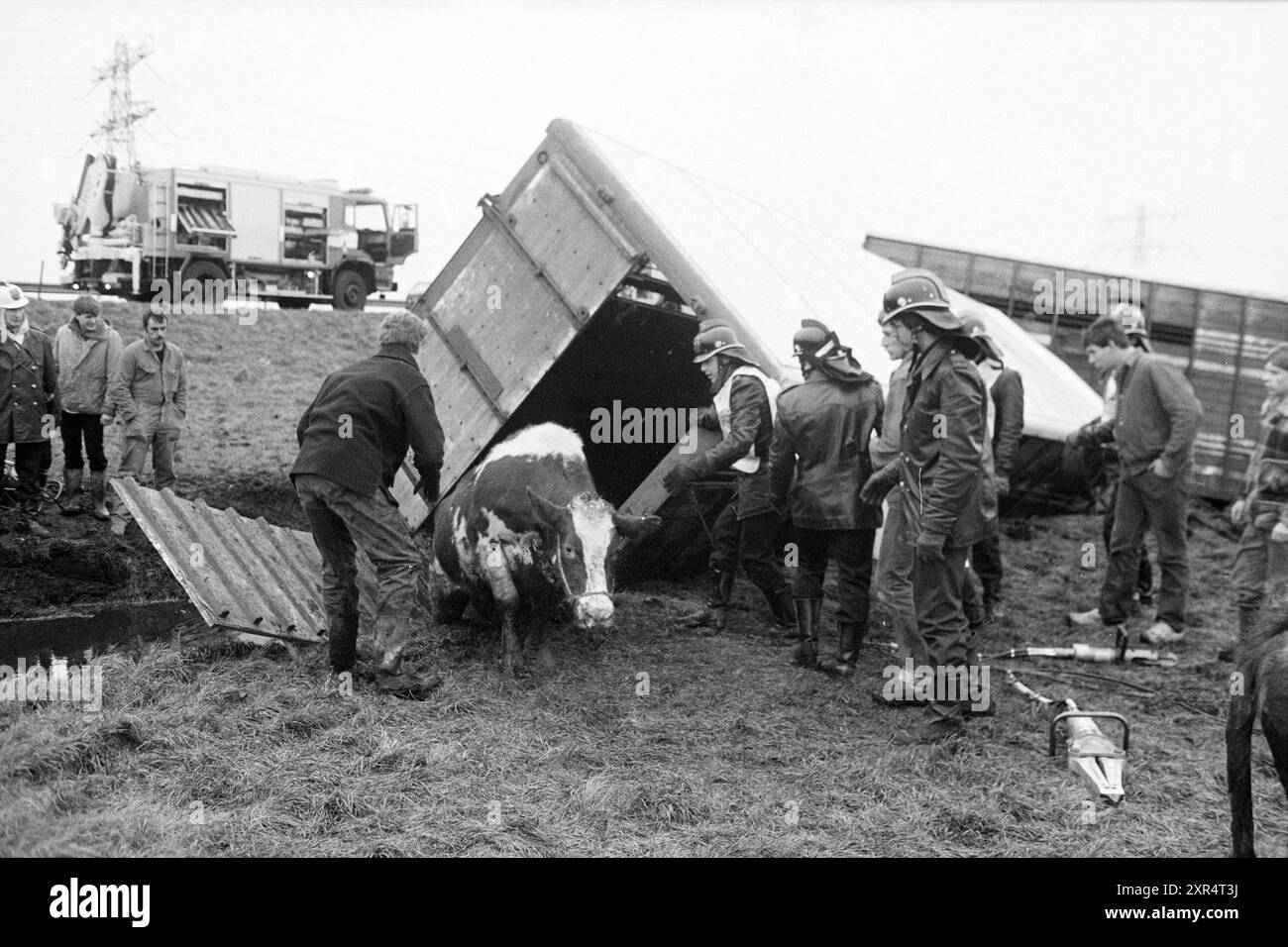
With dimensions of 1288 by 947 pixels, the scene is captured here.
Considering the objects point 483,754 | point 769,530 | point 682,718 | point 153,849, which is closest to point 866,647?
point 769,530

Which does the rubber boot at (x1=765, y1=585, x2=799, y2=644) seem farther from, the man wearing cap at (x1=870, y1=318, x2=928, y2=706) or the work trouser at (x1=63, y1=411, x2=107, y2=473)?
the work trouser at (x1=63, y1=411, x2=107, y2=473)

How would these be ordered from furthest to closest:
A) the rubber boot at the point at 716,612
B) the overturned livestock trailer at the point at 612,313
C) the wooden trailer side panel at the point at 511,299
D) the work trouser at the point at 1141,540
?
the wooden trailer side panel at the point at 511,299, the overturned livestock trailer at the point at 612,313, the rubber boot at the point at 716,612, the work trouser at the point at 1141,540

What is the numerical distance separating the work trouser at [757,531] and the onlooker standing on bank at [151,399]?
515 cm

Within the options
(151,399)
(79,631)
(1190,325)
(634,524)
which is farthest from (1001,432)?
(1190,325)

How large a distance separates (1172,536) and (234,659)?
20.5 ft

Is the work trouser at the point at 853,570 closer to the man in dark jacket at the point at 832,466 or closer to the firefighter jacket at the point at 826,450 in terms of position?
the man in dark jacket at the point at 832,466

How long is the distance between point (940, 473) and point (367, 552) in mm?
3075

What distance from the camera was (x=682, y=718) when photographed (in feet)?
19.9

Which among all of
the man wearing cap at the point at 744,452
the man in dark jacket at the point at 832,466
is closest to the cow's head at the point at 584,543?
the man wearing cap at the point at 744,452

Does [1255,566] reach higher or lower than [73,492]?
higher

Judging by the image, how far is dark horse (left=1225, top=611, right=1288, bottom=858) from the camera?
358 centimetres

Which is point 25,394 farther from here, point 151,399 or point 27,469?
point 151,399

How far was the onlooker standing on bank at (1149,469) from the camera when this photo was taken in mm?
7480

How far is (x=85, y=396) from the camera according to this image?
9.30 meters
